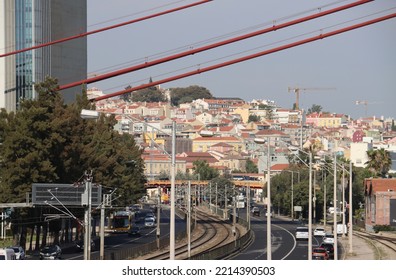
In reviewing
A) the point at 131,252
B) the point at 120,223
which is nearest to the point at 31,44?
the point at 120,223

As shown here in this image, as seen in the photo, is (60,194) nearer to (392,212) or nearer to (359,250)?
(359,250)

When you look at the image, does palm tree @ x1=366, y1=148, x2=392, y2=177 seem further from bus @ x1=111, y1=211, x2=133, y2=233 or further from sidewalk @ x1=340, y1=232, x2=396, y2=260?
sidewalk @ x1=340, y1=232, x2=396, y2=260

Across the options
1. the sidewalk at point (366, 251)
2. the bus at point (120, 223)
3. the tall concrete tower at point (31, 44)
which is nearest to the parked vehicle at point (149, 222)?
the tall concrete tower at point (31, 44)

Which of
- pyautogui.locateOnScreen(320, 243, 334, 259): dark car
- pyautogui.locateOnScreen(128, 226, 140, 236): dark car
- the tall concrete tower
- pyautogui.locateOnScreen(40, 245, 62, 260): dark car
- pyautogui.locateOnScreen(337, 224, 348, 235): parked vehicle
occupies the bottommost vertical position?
pyautogui.locateOnScreen(128, 226, 140, 236): dark car

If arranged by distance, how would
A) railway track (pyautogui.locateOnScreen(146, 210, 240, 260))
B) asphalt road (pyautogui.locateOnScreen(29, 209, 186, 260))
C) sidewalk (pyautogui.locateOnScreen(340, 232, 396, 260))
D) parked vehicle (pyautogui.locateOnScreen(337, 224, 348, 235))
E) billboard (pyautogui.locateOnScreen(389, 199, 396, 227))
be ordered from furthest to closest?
billboard (pyautogui.locateOnScreen(389, 199, 396, 227))
parked vehicle (pyautogui.locateOnScreen(337, 224, 348, 235))
railway track (pyautogui.locateOnScreen(146, 210, 240, 260))
asphalt road (pyautogui.locateOnScreen(29, 209, 186, 260))
sidewalk (pyautogui.locateOnScreen(340, 232, 396, 260))

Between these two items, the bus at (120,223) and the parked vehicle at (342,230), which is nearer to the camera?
the parked vehicle at (342,230)

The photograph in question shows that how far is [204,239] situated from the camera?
116m

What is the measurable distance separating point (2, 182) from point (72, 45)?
3565 inches

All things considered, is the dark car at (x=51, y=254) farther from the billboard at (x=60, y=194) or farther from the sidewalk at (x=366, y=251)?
A: the sidewalk at (x=366, y=251)

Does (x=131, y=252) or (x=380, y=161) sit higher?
(x=380, y=161)

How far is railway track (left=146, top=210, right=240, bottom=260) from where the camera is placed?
279 ft

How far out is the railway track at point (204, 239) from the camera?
85.0 metres

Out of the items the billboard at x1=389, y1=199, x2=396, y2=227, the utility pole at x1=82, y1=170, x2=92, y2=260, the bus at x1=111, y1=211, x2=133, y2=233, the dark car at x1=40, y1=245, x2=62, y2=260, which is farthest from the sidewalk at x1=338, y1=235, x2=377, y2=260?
the bus at x1=111, y1=211, x2=133, y2=233

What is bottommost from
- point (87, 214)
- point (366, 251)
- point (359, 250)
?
point (359, 250)
